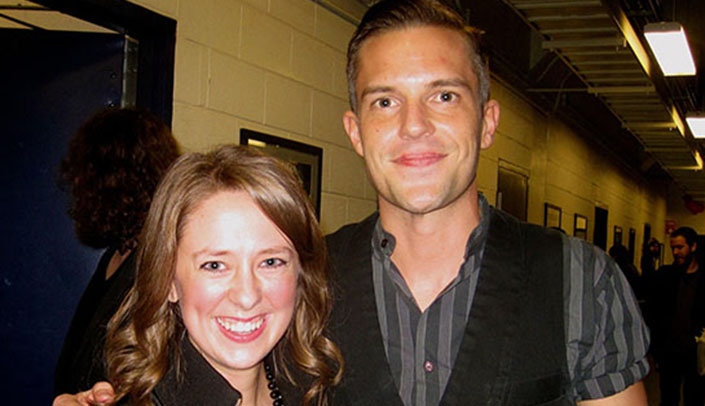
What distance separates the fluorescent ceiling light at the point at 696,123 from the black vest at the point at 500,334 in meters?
6.90

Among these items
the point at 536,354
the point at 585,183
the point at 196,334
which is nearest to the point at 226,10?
the point at 196,334

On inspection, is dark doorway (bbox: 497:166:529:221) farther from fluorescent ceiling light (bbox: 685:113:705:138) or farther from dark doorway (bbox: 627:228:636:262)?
dark doorway (bbox: 627:228:636:262)

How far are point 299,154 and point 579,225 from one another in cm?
694

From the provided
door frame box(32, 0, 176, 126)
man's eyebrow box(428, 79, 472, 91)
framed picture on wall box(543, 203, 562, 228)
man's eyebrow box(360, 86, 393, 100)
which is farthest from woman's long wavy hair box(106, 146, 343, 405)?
framed picture on wall box(543, 203, 562, 228)

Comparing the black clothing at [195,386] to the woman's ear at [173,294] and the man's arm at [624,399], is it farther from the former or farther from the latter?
the man's arm at [624,399]

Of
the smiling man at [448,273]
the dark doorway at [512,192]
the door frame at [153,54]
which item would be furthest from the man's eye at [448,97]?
the dark doorway at [512,192]

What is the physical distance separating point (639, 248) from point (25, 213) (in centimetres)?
1482

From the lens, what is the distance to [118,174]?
6.52 ft

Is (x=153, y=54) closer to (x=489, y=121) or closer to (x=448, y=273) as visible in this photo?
(x=489, y=121)

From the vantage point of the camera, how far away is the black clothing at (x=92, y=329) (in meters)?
1.61

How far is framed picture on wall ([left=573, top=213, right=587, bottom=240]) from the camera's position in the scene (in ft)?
29.8

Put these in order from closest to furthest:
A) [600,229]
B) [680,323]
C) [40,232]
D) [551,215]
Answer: [40,232], [680,323], [551,215], [600,229]

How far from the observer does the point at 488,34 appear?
5188 millimetres

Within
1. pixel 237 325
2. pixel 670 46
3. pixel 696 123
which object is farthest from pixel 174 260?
pixel 696 123
